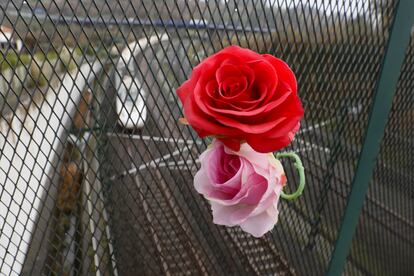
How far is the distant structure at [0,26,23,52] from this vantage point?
26.5 inches

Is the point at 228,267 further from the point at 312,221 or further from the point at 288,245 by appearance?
Answer: the point at 312,221

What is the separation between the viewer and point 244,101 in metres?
0.54

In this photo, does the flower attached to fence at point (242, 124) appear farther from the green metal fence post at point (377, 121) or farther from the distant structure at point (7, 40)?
the green metal fence post at point (377, 121)

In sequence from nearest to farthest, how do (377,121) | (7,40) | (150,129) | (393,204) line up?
1. (7,40)
2. (150,129)
3. (377,121)
4. (393,204)

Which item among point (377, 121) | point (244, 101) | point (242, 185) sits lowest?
point (242, 185)


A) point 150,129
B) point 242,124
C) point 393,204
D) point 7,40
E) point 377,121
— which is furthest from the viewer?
point 393,204

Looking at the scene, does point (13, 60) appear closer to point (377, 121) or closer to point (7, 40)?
point (7, 40)

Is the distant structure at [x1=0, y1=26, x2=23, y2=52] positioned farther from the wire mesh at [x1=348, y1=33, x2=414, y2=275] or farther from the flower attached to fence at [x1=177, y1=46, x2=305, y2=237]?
the wire mesh at [x1=348, y1=33, x2=414, y2=275]

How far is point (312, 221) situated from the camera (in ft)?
4.48

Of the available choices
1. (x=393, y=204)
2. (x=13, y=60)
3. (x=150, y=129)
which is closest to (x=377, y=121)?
(x=393, y=204)

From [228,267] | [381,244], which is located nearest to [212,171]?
[228,267]

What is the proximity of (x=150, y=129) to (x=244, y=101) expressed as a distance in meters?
0.46

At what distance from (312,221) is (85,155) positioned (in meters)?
0.86

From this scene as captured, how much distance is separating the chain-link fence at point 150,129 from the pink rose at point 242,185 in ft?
1.06
